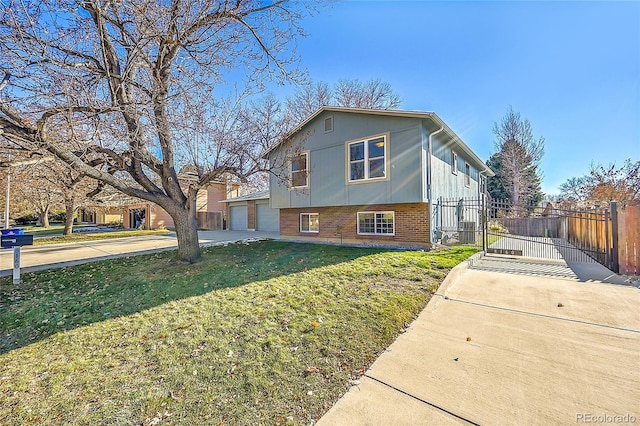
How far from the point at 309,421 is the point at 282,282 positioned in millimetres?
3754

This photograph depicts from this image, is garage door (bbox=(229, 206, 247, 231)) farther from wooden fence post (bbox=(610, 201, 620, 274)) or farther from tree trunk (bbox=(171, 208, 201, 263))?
wooden fence post (bbox=(610, 201, 620, 274))

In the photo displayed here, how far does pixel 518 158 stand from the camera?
26781 mm

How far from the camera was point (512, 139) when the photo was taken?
27531mm

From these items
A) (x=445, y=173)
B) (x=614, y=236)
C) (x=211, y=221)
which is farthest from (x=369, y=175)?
(x=211, y=221)

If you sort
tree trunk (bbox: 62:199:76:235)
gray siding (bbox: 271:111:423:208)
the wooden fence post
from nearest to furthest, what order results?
the wooden fence post → gray siding (bbox: 271:111:423:208) → tree trunk (bbox: 62:199:76:235)

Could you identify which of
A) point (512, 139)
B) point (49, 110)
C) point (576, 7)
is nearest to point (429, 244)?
point (576, 7)

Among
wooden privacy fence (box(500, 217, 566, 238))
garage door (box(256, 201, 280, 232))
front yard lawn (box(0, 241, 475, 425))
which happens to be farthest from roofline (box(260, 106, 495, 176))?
wooden privacy fence (box(500, 217, 566, 238))

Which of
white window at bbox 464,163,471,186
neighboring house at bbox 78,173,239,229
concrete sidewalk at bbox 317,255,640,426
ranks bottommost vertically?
concrete sidewalk at bbox 317,255,640,426

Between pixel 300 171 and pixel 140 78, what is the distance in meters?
6.73

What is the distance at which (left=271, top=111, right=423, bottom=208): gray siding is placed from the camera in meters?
9.53

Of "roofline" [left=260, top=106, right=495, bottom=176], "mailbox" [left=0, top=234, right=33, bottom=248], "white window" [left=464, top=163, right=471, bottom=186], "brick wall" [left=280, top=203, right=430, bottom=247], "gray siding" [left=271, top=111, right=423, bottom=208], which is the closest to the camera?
"mailbox" [left=0, top=234, right=33, bottom=248]

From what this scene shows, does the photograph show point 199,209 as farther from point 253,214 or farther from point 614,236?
point 614,236

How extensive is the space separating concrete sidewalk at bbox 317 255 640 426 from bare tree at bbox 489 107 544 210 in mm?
25601

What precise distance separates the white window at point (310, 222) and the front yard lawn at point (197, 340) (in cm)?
603
